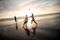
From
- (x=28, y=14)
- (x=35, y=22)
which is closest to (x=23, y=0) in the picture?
(x=28, y=14)

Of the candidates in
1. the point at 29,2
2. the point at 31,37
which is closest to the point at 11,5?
the point at 29,2

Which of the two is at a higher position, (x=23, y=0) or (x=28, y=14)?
(x=23, y=0)

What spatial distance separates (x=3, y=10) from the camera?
5.07ft

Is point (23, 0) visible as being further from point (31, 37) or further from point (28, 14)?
point (31, 37)

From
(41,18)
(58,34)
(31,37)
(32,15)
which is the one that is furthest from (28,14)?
(58,34)

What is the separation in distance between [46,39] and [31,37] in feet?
0.62

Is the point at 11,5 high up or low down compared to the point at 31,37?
up

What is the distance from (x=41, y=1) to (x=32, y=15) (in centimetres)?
21

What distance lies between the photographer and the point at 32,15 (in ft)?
5.14

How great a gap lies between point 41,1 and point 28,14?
0.75ft

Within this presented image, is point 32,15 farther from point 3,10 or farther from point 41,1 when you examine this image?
point 3,10

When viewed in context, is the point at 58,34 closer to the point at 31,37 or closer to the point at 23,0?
the point at 31,37

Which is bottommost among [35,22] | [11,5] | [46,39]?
[46,39]

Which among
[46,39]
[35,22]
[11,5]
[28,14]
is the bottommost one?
[46,39]
